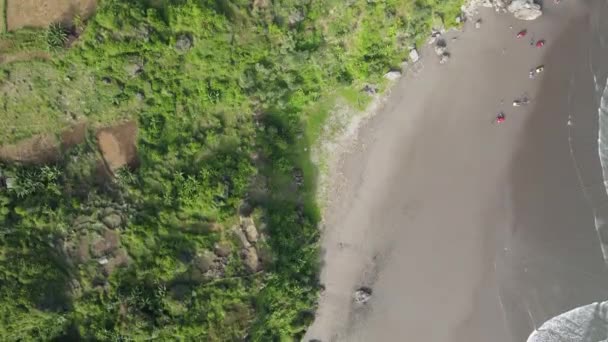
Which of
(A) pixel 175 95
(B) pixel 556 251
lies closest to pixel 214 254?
(A) pixel 175 95

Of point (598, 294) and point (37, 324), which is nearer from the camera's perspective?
point (37, 324)

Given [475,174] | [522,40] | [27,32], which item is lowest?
[475,174]

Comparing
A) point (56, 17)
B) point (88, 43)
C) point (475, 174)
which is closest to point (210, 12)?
point (88, 43)

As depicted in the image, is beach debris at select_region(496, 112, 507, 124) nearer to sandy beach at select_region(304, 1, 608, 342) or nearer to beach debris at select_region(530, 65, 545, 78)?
sandy beach at select_region(304, 1, 608, 342)

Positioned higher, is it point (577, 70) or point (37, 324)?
point (577, 70)

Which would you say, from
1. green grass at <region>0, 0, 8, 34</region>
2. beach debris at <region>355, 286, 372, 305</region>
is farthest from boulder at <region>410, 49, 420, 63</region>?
green grass at <region>0, 0, 8, 34</region>

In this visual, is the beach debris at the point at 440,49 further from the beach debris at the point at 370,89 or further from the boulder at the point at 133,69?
the boulder at the point at 133,69

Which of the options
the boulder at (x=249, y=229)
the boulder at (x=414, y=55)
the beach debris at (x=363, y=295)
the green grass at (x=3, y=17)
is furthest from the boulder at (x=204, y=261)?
the boulder at (x=414, y=55)

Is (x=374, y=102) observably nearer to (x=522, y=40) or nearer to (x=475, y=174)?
(x=475, y=174)
